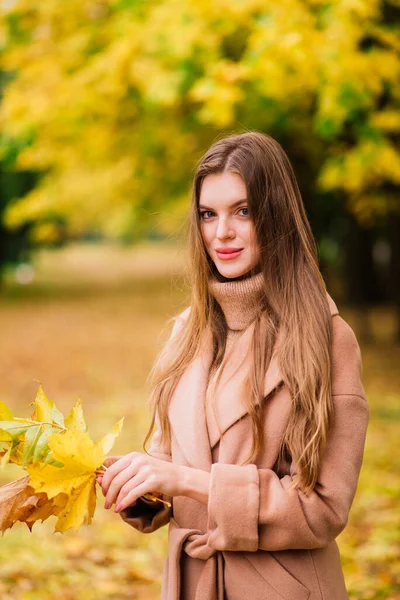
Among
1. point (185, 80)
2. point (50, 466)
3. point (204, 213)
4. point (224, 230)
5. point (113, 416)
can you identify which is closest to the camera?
point (50, 466)

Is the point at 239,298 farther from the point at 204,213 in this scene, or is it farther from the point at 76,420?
the point at 76,420

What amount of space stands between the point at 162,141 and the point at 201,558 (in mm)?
8077

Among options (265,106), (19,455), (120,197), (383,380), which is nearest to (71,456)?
(19,455)

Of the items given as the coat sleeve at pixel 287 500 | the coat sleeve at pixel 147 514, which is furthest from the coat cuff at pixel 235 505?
the coat sleeve at pixel 147 514

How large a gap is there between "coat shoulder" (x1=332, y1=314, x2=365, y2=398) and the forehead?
16.0 inches

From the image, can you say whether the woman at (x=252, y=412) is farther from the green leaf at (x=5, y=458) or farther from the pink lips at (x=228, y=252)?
the green leaf at (x=5, y=458)

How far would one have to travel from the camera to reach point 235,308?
190 cm

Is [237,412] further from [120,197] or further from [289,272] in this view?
[120,197]

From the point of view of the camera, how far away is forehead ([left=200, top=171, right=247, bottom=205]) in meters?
1.83

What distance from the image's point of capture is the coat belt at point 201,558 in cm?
177

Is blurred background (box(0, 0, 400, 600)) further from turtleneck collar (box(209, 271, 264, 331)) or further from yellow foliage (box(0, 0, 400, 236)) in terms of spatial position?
turtleneck collar (box(209, 271, 264, 331))

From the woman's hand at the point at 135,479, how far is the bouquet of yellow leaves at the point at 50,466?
0.04 metres

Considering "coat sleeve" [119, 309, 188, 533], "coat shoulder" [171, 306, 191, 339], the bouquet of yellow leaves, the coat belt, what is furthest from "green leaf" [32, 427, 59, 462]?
"coat shoulder" [171, 306, 191, 339]

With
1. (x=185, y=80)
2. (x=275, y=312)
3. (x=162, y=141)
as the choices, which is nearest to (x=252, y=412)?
(x=275, y=312)
